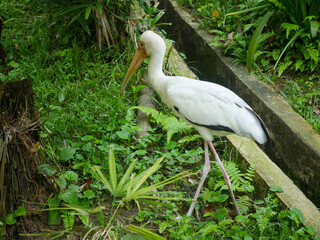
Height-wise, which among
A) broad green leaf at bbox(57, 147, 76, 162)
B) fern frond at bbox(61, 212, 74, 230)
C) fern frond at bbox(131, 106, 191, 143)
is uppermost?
broad green leaf at bbox(57, 147, 76, 162)

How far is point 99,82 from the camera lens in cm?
529

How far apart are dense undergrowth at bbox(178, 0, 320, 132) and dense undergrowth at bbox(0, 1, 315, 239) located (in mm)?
1140

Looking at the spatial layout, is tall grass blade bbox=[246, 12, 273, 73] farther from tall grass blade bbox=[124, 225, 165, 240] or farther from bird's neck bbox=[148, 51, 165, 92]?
tall grass blade bbox=[124, 225, 165, 240]

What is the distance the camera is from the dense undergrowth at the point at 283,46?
5129mm

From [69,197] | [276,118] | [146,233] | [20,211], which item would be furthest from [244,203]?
[20,211]

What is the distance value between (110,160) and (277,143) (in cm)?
250

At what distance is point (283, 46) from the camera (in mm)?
5633

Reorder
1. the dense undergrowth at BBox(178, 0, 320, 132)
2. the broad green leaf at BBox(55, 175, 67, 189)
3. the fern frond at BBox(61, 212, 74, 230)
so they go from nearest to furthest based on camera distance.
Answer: the fern frond at BBox(61, 212, 74, 230), the broad green leaf at BBox(55, 175, 67, 189), the dense undergrowth at BBox(178, 0, 320, 132)

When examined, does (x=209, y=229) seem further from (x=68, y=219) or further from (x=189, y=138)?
(x=189, y=138)

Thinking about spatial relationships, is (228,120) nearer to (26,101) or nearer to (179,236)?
(179,236)

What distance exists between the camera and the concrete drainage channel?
3.73m

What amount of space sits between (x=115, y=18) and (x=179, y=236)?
3.66 metres

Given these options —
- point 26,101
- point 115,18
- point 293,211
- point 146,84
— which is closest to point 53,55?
point 115,18

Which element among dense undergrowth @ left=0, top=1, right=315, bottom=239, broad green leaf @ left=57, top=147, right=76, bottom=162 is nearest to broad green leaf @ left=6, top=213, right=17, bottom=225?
dense undergrowth @ left=0, top=1, right=315, bottom=239
